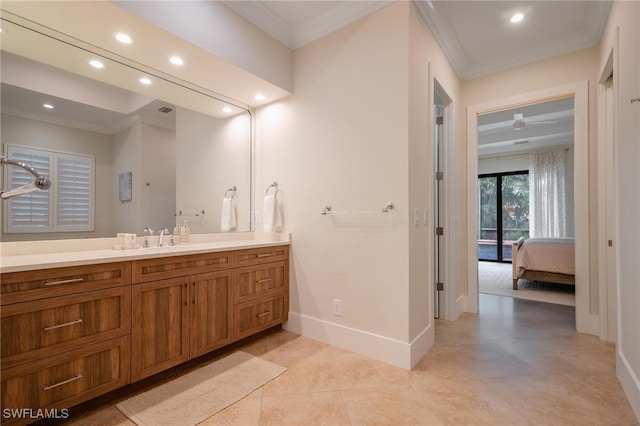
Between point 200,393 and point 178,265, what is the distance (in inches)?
31.0

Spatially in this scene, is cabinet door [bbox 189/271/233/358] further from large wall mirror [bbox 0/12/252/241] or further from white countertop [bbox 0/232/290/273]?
large wall mirror [bbox 0/12/252/241]

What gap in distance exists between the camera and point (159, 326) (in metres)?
1.83

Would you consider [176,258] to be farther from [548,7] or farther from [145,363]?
[548,7]

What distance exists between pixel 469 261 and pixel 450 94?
1788 millimetres

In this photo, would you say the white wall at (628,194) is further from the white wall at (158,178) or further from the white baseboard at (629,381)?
the white wall at (158,178)

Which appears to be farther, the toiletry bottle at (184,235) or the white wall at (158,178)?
the toiletry bottle at (184,235)

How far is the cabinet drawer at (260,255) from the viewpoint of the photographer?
2.34 meters

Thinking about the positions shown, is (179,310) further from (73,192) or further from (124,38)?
(124,38)

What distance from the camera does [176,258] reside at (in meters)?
1.93

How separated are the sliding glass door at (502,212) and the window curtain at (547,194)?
0.29m

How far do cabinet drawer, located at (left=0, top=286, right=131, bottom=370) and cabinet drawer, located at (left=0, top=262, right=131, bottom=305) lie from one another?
0.03 m

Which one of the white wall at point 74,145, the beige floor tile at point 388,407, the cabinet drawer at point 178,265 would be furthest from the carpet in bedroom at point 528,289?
the white wall at point 74,145

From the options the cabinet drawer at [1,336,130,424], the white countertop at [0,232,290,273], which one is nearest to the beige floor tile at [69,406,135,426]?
the cabinet drawer at [1,336,130,424]

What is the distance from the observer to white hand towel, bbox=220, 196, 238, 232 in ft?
9.31
